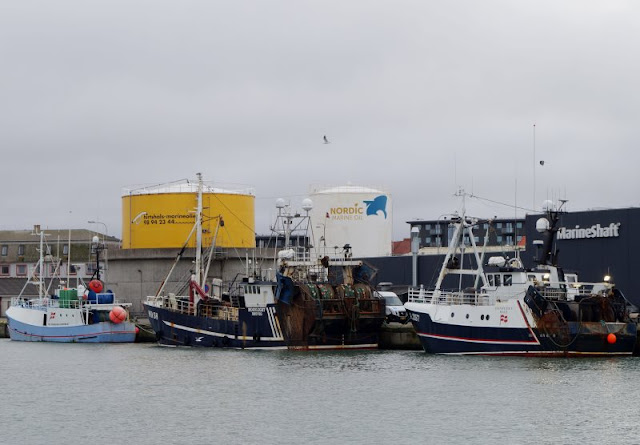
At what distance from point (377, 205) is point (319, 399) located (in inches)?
1877

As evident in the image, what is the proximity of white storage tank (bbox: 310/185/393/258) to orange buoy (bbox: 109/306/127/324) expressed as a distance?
67.5ft

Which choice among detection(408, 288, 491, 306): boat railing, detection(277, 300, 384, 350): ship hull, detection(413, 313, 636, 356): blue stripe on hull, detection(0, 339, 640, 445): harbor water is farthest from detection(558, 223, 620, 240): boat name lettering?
detection(0, 339, 640, 445): harbor water

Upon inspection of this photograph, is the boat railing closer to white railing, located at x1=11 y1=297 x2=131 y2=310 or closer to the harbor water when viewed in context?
the harbor water

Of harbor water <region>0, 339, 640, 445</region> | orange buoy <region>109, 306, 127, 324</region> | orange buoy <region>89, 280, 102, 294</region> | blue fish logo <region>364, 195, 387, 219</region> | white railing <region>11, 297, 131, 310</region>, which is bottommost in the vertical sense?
harbor water <region>0, 339, 640, 445</region>

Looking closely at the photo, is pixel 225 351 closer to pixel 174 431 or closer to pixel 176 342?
pixel 176 342

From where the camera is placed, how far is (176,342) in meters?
64.6

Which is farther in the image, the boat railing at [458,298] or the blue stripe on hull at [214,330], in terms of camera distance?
the blue stripe on hull at [214,330]

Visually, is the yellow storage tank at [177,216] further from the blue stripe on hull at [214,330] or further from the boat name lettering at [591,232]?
the boat name lettering at [591,232]

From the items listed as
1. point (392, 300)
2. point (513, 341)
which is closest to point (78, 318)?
point (392, 300)

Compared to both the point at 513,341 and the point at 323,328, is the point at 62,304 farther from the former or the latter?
the point at 513,341

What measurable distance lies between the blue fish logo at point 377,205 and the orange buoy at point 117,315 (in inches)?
954

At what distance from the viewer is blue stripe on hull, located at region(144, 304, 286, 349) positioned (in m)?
60.9

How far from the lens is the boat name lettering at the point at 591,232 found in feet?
203

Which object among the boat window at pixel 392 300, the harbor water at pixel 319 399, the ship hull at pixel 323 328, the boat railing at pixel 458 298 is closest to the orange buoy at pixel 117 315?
the harbor water at pixel 319 399
